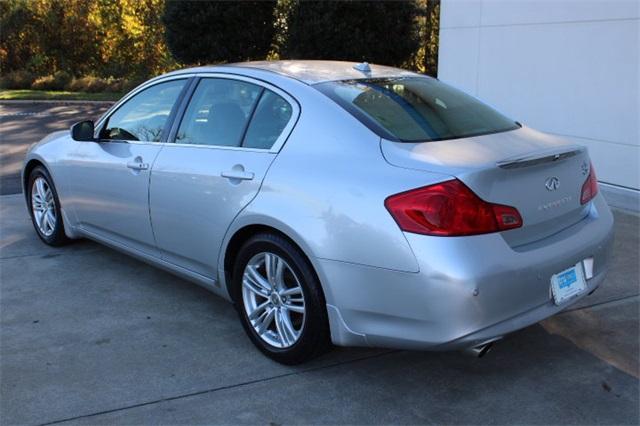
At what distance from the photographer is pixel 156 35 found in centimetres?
2448

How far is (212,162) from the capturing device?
12.6 ft

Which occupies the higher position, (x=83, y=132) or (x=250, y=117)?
(x=250, y=117)

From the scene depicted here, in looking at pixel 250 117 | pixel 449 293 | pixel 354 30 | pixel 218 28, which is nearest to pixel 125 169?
pixel 250 117

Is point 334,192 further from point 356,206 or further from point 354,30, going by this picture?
point 354,30

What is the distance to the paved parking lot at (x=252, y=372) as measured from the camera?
3.13 meters

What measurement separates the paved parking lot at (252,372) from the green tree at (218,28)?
1330cm

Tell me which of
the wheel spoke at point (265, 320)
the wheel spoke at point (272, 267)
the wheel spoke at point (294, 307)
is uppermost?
the wheel spoke at point (272, 267)

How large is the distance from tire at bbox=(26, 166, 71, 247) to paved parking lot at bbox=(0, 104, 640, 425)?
941mm

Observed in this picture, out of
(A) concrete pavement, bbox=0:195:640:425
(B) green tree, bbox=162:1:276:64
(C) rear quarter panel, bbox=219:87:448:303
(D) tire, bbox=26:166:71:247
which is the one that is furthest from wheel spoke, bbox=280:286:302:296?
(B) green tree, bbox=162:1:276:64

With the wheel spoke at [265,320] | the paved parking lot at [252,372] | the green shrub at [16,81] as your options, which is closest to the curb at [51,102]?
the green shrub at [16,81]

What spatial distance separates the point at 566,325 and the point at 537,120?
4.61 metres

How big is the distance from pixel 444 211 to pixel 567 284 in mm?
827

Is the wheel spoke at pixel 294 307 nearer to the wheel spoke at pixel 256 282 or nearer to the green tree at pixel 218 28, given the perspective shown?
the wheel spoke at pixel 256 282

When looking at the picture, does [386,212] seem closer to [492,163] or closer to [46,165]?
[492,163]
